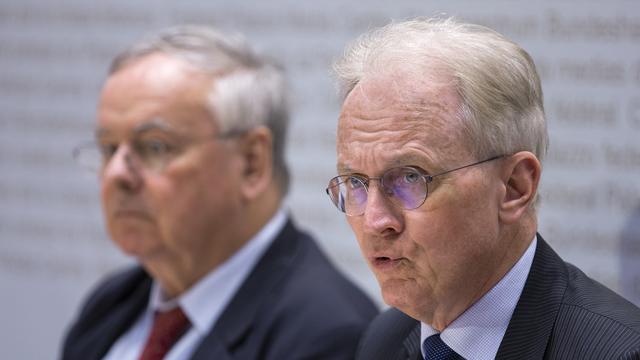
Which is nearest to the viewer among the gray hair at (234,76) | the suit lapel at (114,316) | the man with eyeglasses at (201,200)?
the man with eyeglasses at (201,200)

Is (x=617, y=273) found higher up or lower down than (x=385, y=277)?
lower down

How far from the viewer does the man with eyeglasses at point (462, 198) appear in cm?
160

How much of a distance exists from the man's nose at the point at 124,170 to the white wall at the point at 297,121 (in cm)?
72

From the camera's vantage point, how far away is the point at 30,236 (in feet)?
13.0

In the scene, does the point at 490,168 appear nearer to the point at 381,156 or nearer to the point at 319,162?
the point at 381,156

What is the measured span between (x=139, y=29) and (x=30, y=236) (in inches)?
41.1

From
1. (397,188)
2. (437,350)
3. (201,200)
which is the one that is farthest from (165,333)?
(397,188)

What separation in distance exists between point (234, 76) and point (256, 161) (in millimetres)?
268

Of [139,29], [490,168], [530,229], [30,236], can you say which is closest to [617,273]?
[530,229]

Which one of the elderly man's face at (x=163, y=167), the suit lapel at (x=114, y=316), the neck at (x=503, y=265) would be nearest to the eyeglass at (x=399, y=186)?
the neck at (x=503, y=265)

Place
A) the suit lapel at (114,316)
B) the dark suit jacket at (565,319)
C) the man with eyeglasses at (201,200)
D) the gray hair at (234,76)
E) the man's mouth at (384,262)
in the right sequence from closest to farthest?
1. the dark suit jacket at (565,319)
2. the man's mouth at (384,262)
3. the man with eyeglasses at (201,200)
4. the gray hair at (234,76)
5. the suit lapel at (114,316)

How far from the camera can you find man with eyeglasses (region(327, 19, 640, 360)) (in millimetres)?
1596

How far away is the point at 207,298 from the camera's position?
2715mm

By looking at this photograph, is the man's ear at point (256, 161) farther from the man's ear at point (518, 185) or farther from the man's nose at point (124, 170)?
the man's ear at point (518, 185)
